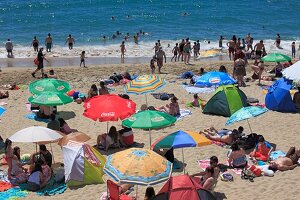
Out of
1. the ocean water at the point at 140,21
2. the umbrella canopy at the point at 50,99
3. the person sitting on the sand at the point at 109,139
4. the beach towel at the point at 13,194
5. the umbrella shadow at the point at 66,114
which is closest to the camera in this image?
the beach towel at the point at 13,194

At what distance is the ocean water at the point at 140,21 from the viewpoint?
3544cm

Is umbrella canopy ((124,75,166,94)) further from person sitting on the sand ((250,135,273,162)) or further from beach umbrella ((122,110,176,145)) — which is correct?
person sitting on the sand ((250,135,273,162))

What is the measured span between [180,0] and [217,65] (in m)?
40.8

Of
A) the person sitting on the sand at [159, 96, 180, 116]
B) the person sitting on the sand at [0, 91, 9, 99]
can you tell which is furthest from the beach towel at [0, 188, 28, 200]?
the person sitting on the sand at [0, 91, 9, 99]

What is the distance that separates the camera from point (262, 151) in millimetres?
11391

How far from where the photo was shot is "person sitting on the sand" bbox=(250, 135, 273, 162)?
11.3 meters

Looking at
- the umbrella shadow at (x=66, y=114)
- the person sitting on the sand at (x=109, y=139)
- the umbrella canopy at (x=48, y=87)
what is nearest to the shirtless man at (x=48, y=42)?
the umbrella shadow at (x=66, y=114)

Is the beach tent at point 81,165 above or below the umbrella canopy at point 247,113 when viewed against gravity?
below

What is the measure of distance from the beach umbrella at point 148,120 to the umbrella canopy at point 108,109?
38 cm

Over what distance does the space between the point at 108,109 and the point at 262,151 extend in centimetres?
376

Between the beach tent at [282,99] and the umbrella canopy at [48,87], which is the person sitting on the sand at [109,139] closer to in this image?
the umbrella canopy at [48,87]

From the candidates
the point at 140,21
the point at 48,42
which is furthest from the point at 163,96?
the point at 140,21

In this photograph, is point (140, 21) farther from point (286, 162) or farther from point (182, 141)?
point (182, 141)

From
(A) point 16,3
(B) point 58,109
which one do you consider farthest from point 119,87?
(A) point 16,3
